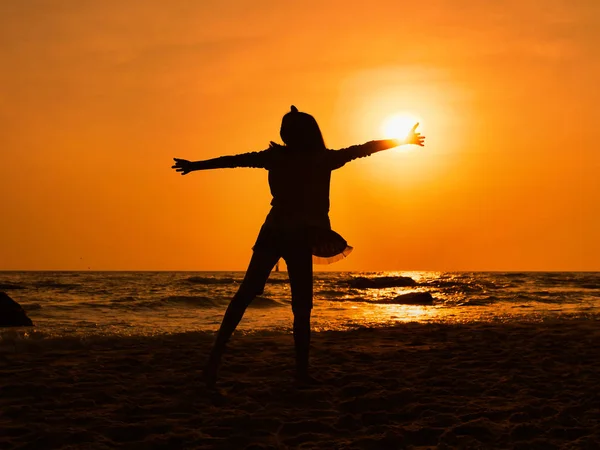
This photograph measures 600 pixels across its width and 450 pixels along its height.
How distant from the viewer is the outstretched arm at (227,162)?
5723 millimetres

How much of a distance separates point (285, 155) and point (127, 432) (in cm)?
292

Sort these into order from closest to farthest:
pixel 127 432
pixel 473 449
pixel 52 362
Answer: pixel 473 449 < pixel 127 432 < pixel 52 362

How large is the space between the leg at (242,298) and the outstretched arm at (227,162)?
0.89 m

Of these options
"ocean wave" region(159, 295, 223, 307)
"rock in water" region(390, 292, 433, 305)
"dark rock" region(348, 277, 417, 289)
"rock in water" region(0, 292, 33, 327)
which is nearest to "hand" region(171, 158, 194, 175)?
"rock in water" region(0, 292, 33, 327)

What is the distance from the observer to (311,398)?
220 inches

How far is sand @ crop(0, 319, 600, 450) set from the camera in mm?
4359

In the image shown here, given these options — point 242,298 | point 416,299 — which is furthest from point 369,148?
point 416,299

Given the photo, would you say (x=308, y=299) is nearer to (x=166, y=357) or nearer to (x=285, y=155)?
(x=285, y=155)

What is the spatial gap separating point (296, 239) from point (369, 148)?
113 centimetres

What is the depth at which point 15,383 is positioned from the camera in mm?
5996

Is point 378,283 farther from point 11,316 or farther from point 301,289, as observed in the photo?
point 301,289

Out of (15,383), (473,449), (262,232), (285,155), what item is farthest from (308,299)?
(15,383)

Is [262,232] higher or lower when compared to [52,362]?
higher

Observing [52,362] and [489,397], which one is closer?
[489,397]
